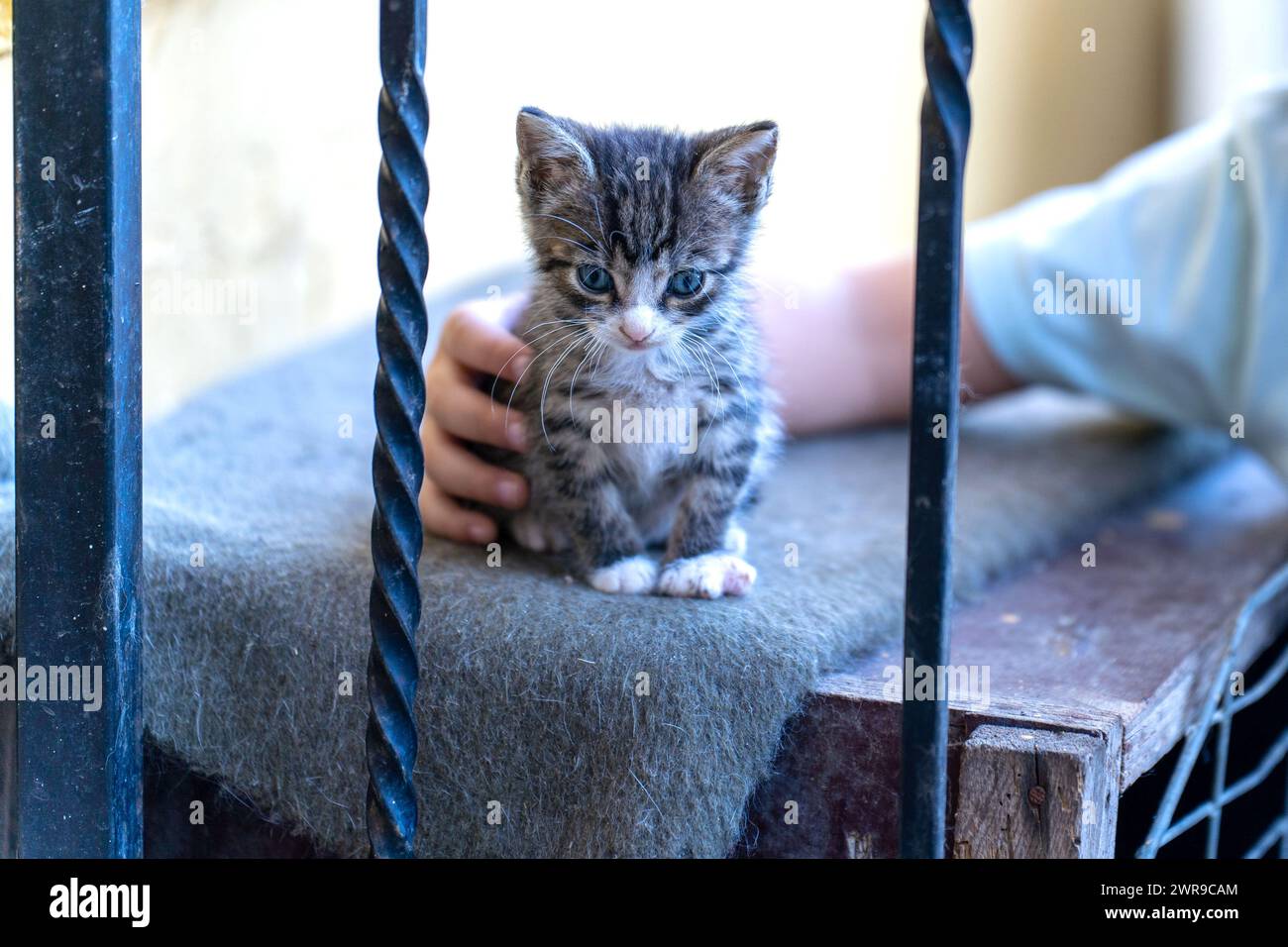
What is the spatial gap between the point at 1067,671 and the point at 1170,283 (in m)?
0.88

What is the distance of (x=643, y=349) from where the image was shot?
1.16m

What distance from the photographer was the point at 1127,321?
1.79 meters

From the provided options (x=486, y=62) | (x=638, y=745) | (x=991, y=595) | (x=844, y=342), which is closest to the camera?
(x=638, y=745)

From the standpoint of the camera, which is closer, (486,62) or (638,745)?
(638,745)

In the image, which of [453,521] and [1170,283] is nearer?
[453,521]

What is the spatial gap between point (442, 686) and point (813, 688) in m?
0.32

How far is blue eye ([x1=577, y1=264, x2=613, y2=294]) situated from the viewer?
1.17 meters

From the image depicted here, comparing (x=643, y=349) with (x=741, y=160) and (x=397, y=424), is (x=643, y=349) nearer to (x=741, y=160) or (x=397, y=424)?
(x=741, y=160)

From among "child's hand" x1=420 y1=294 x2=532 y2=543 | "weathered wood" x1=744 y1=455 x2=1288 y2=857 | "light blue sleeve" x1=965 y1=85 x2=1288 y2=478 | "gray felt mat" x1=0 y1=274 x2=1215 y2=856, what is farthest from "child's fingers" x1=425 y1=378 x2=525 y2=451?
"light blue sleeve" x1=965 y1=85 x2=1288 y2=478

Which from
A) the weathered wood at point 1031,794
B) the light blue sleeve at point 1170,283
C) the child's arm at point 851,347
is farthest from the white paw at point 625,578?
the light blue sleeve at point 1170,283

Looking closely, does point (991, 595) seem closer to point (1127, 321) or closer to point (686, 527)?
point (686, 527)

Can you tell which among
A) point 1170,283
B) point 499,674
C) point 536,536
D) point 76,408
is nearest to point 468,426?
point 536,536
